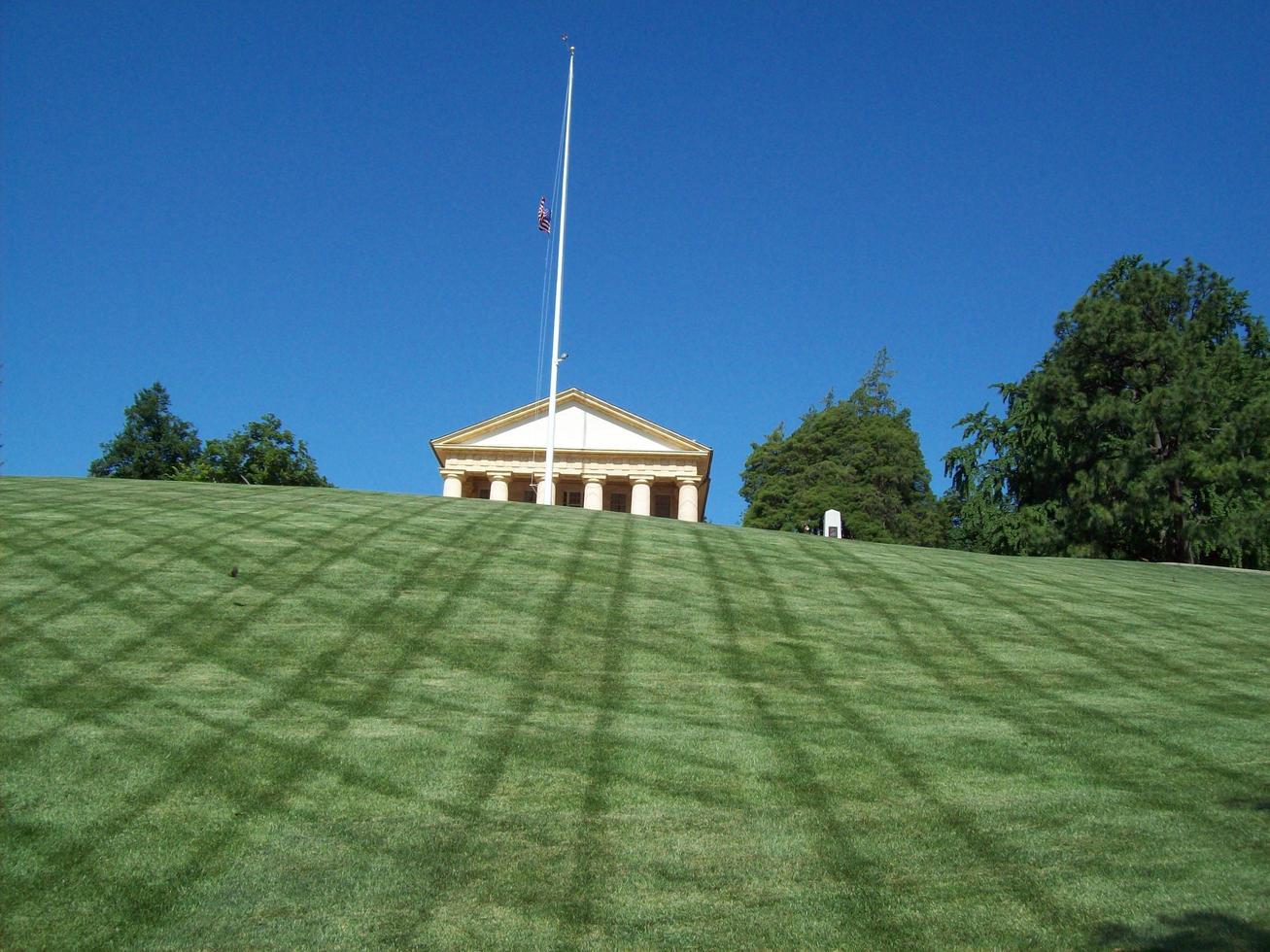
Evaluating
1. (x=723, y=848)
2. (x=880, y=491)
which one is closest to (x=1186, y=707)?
(x=723, y=848)

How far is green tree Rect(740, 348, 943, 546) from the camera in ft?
193

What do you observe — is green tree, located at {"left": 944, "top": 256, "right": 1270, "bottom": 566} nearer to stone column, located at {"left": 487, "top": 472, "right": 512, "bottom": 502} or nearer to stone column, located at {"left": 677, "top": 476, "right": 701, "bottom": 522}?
stone column, located at {"left": 677, "top": 476, "right": 701, "bottom": 522}

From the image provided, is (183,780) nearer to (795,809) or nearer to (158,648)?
(158,648)

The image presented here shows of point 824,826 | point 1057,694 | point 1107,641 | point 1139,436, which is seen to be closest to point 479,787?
point 824,826

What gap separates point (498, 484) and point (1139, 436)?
37762 millimetres

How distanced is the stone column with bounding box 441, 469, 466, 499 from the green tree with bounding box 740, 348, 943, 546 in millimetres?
18648

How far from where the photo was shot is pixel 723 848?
7137 millimetres

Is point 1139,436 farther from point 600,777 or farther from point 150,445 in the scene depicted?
point 150,445

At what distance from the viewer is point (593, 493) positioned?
63.0 m

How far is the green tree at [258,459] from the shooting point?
58.8 meters

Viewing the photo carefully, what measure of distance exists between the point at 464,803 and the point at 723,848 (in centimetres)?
208

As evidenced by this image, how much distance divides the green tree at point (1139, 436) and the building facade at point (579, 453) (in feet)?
68.4

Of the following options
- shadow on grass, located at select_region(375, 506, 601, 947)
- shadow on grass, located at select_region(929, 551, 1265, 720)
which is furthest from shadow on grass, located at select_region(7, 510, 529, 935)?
shadow on grass, located at select_region(929, 551, 1265, 720)

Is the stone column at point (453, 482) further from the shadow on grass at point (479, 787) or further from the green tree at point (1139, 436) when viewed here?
the shadow on grass at point (479, 787)
